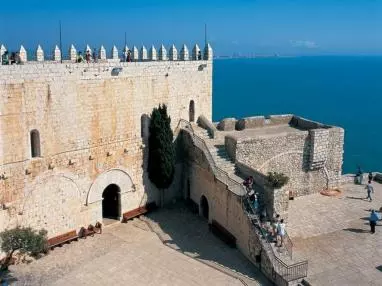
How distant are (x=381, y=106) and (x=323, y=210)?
76.4 meters

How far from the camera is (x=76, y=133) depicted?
21.4 metres

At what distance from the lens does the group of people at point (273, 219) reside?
18.9 m

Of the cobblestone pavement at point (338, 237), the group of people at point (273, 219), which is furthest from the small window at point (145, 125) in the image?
the cobblestone pavement at point (338, 237)

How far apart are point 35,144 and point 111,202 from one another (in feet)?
20.5

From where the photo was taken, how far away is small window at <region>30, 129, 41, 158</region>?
65.9 feet

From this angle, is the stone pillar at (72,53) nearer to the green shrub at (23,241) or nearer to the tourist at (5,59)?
the tourist at (5,59)

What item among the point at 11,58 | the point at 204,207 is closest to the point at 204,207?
the point at 204,207

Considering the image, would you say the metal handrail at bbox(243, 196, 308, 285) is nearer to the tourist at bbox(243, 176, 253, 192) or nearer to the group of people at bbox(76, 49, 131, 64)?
the tourist at bbox(243, 176, 253, 192)

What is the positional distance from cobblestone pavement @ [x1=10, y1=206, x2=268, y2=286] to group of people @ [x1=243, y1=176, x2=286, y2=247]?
64.7 inches

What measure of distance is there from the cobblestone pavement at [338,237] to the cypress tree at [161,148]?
21.8 feet

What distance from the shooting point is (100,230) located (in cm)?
2277

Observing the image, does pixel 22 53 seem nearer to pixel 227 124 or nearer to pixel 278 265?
pixel 227 124

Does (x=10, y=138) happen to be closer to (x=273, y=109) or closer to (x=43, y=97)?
(x=43, y=97)

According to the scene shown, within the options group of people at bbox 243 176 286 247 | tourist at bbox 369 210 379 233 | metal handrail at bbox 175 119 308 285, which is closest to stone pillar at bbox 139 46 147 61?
metal handrail at bbox 175 119 308 285
